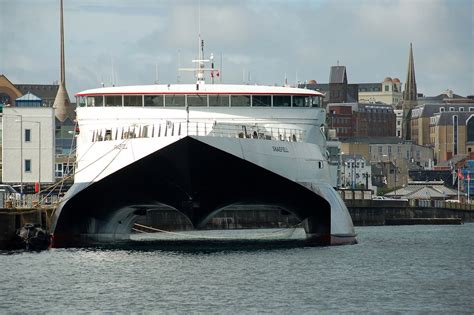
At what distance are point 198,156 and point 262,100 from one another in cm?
729

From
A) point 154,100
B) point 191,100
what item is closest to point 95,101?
point 154,100

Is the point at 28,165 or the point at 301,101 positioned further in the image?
the point at 28,165

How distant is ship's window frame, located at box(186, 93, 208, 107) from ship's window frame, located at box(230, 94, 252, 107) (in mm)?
1209

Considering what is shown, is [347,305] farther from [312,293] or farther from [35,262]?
[35,262]

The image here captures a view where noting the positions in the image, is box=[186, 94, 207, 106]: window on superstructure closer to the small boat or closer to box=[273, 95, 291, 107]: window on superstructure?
box=[273, 95, 291, 107]: window on superstructure

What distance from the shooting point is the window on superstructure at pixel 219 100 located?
65.1 meters

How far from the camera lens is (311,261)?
5856cm

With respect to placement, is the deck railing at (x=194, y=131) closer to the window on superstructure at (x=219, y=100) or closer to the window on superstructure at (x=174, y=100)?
the window on superstructure at (x=219, y=100)

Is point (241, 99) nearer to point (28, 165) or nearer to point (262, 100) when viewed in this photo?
point (262, 100)

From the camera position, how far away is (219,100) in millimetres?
65188

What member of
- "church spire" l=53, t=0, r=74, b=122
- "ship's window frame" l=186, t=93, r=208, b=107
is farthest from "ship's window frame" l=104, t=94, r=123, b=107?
"church spire" l=53, t=0, r=74, b=122

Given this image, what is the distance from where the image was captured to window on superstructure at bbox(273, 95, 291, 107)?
6575 centimetres

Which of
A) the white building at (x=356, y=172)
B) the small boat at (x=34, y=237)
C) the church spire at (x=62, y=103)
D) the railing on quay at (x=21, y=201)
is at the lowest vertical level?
the small boat at (x=34, y=237)

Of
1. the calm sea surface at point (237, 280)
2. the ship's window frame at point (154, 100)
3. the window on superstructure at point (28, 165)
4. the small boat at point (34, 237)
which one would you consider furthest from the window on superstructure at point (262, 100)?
the window on superstructure at point (28, 165)
